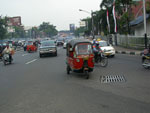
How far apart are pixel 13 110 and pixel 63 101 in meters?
1.39

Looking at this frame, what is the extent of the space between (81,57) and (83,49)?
55 centimetres

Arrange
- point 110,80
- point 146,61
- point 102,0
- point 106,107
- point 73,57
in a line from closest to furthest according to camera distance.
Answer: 1. point 106,107
2. point 110,80
3. point 73,57
4. point 146,61
5. point 102,0

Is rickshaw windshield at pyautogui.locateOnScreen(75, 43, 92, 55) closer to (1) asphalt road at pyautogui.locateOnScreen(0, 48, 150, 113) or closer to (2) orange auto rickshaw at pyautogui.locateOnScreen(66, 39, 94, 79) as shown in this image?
(2) orange auto rickshaw at pyautogui.locateOnScreen(66, 39, 94, 79)

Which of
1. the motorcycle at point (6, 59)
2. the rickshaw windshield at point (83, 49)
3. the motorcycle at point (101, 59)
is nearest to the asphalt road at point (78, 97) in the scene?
the rickshaw windshield at point (83, 49)

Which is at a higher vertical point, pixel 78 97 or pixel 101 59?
pixel 101 59

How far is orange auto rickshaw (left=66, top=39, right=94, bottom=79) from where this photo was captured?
34.5 feet

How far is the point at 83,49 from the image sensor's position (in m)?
10.9

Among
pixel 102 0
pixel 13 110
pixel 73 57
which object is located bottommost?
pixel 13 110

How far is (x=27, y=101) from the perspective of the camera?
680 cm

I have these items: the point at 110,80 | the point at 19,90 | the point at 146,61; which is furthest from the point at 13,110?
the point at 146,61

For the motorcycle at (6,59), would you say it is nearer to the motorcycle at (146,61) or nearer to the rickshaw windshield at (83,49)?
the rickshaw windshield at (83,49)

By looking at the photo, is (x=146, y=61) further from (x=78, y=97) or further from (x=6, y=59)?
(x=6, y=59)

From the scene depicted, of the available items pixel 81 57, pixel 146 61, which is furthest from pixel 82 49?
pixel 146 61

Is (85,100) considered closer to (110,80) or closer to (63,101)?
(63,101)
